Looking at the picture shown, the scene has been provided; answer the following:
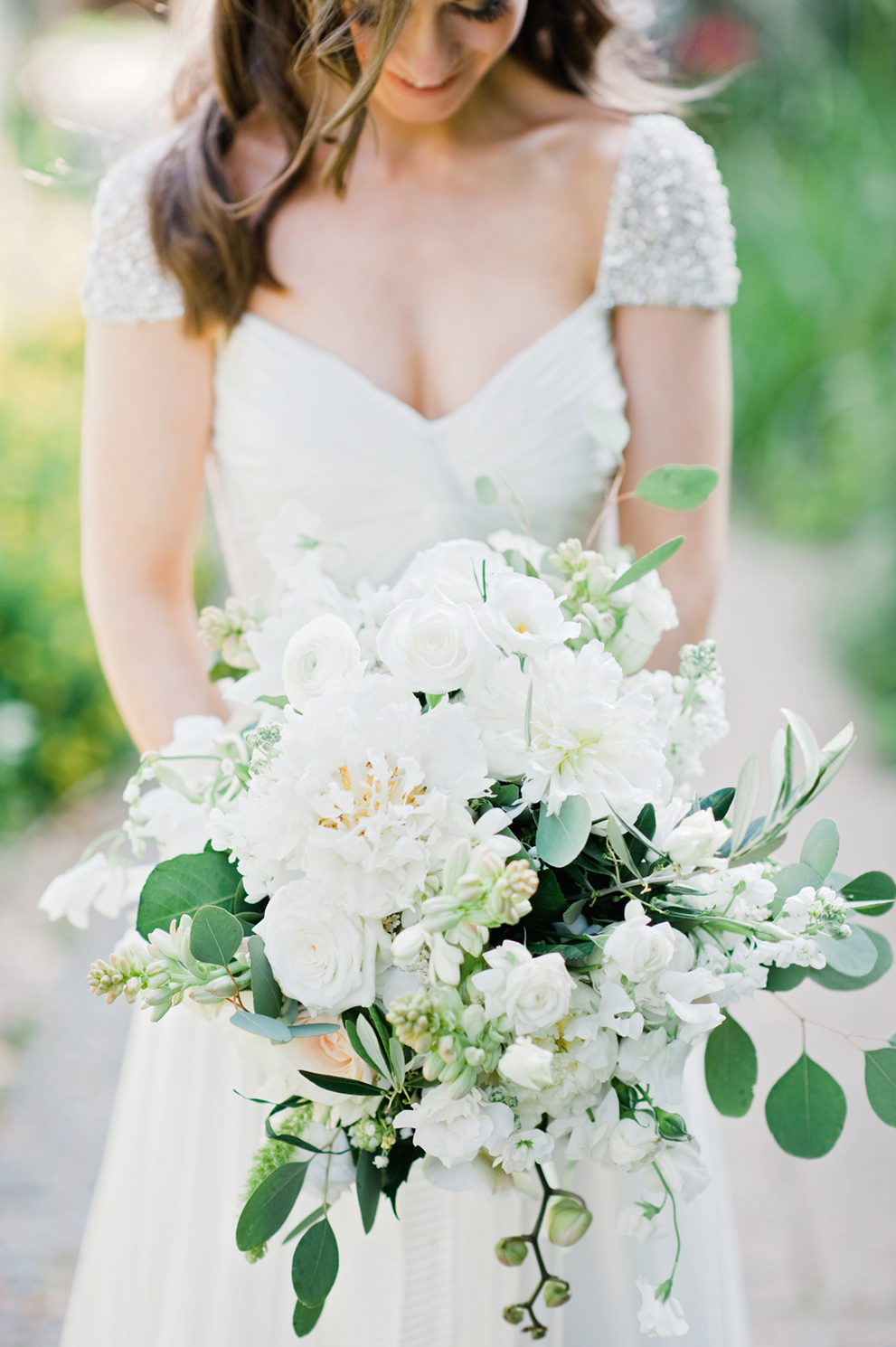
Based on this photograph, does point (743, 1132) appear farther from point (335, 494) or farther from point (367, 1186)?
point (367, 1186)

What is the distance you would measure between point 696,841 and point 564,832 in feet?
0.30

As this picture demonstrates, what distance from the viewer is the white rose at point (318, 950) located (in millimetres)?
829

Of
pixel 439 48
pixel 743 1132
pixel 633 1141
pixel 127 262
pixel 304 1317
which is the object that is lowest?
pixel 304 1317

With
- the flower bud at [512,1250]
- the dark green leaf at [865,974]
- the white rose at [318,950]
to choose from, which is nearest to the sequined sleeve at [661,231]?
the dark green leaf at [865,974]

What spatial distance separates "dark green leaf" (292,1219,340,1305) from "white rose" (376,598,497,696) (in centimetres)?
44

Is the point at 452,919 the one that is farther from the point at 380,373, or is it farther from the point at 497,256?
the point at 497,256

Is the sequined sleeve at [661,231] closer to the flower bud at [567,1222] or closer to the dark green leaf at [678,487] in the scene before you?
the dark green leaf at [678,487]

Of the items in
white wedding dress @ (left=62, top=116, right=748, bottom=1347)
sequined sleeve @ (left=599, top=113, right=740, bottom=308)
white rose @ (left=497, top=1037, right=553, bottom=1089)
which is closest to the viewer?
white rose @ (left=497, top=1037, right=553, bottom=1089)

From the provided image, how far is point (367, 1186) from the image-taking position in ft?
3.02

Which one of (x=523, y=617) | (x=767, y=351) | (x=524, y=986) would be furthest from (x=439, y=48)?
(x=767, y=351)

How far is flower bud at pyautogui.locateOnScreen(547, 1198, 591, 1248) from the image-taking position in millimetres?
962

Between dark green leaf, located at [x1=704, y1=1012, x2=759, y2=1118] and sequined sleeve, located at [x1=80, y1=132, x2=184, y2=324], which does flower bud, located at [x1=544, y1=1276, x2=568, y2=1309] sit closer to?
dark green leaf, located at [x1=704, y1=1012, x2=759, y2=1118]

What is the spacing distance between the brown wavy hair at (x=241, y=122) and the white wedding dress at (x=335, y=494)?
4cm

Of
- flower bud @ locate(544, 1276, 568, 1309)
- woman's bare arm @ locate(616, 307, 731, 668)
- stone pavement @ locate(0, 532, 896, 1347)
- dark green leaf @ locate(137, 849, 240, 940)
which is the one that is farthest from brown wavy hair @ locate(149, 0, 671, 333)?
stone pavement @ locate(0, 532, 896, 1347)
